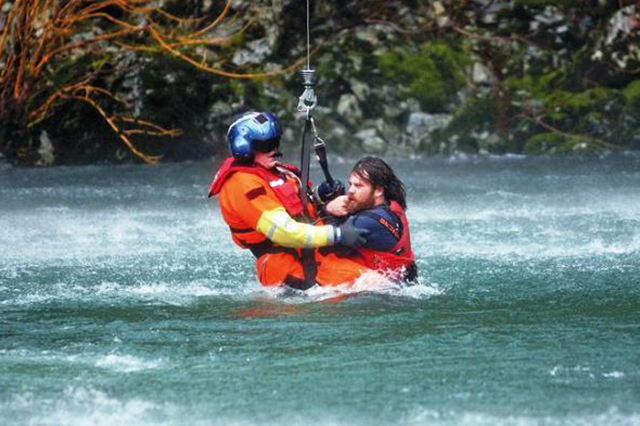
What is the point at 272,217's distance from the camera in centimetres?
767

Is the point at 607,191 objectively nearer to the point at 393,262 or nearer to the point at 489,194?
the point at 489,194

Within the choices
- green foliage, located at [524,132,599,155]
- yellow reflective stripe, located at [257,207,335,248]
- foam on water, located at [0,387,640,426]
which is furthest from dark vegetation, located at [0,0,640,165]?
foam on water, located at [0,387,640,426]

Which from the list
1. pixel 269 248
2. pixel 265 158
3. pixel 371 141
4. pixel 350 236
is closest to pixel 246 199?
pixel 265 158

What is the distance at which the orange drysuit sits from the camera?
7684 millimetres

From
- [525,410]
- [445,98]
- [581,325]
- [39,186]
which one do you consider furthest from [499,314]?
[445,98]

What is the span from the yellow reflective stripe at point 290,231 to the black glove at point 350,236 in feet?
0.17

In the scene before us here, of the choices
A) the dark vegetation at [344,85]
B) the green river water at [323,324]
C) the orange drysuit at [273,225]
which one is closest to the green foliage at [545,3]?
the dark vegetation at [344,85]

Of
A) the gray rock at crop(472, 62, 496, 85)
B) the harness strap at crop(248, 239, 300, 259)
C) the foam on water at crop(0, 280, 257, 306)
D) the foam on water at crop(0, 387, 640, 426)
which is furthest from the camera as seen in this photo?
the gray rock at crop(472, 62, 496, 85)

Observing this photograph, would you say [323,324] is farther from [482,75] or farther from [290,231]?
[482,75]

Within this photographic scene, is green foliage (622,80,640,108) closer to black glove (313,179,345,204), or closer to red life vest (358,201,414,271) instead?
black glove (313,179,345,204)

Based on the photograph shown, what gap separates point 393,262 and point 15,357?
225 cm

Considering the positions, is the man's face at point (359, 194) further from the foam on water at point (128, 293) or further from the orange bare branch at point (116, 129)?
the orange bare branch at point (116, 129)

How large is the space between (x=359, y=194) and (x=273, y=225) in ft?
1.86

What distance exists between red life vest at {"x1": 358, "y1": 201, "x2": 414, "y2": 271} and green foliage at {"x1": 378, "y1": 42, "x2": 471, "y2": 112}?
7862 mm
